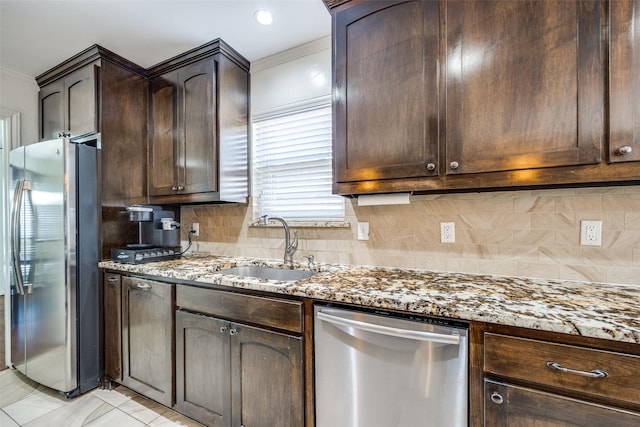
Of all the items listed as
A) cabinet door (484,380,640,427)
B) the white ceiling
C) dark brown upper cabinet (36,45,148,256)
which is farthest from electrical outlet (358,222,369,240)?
dark brown upper cabinet (36,45,148,256)

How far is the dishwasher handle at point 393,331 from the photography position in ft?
3.43

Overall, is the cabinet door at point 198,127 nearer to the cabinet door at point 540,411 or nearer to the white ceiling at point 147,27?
the white ceiling at point 147,27

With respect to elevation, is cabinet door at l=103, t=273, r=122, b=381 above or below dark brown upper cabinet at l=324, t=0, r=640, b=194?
below

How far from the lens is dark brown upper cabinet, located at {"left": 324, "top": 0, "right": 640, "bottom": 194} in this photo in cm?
110

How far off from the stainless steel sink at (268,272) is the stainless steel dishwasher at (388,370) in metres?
0.69

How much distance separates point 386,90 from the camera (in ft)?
4.91

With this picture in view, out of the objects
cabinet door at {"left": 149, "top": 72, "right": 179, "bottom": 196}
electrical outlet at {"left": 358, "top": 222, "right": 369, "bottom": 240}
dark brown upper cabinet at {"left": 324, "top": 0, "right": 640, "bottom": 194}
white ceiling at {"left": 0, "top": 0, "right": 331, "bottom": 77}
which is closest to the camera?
dark brown upper cabinet at {"left": 324, "top": 0, "right": 640, "bottom": 194}

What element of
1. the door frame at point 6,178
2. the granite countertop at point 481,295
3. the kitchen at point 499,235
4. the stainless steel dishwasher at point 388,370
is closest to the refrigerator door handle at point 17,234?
the door frame at point 6,178

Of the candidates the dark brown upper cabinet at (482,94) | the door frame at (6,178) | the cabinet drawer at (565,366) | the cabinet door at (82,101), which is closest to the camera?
the cabinet drawer at (565,366)

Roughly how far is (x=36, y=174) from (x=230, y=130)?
1.43m

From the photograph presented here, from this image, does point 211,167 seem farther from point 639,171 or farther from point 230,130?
point 639,171

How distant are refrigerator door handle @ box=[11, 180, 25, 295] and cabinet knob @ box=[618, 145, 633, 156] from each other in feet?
11.5

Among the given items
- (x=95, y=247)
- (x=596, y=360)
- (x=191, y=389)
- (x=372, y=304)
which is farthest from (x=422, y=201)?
(x=95, y=247)

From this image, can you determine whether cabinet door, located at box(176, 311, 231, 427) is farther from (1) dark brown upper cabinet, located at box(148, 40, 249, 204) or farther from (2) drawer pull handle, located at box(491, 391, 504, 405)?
(2) drawer pull handle, located at box(491, 391, 504, 405)
